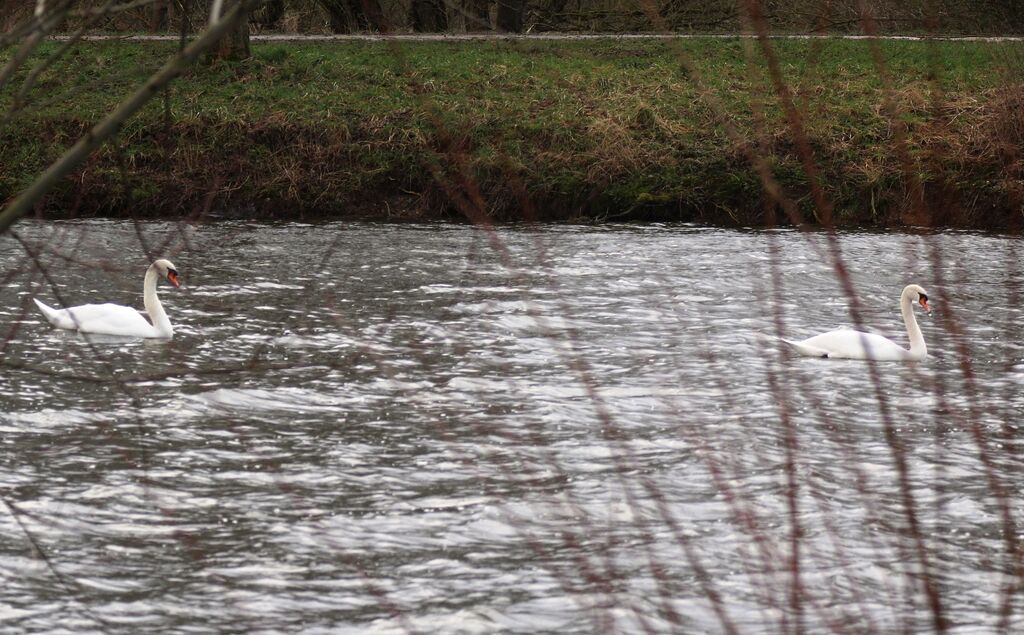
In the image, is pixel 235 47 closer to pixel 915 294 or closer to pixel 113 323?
pixel 113 323

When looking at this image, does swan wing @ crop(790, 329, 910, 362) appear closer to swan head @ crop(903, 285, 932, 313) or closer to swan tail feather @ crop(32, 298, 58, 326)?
swan head @ crop(903, 285, 932, 313)

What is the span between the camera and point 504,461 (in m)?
8.38

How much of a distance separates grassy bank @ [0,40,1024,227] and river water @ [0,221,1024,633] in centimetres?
582

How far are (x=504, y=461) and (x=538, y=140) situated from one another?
597 inches

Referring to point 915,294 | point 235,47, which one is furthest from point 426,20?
point 915,294

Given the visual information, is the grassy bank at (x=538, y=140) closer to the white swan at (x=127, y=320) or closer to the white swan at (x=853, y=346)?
the white swan at (x=127, y=320)

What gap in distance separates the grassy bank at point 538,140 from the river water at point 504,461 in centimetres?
582

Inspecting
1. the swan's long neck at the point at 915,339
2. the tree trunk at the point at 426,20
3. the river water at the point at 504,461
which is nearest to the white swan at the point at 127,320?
the river water at the point at 504,461

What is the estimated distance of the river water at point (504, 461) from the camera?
5695mm

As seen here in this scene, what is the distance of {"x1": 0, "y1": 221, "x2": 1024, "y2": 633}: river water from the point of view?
5.70 m

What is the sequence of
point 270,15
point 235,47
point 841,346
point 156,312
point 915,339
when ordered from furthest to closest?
point 270,15 < point 235,47 < point 156,312 < point 915,339 < point 841,346

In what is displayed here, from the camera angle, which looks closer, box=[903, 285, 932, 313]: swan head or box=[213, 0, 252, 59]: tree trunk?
box=[903, 285, 932, 313]: swan head

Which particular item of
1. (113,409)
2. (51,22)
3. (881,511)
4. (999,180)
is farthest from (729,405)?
(999,180)

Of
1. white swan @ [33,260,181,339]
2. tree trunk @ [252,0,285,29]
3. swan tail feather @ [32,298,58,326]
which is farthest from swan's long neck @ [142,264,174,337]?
tree trunk @ [252,0,285,29]
